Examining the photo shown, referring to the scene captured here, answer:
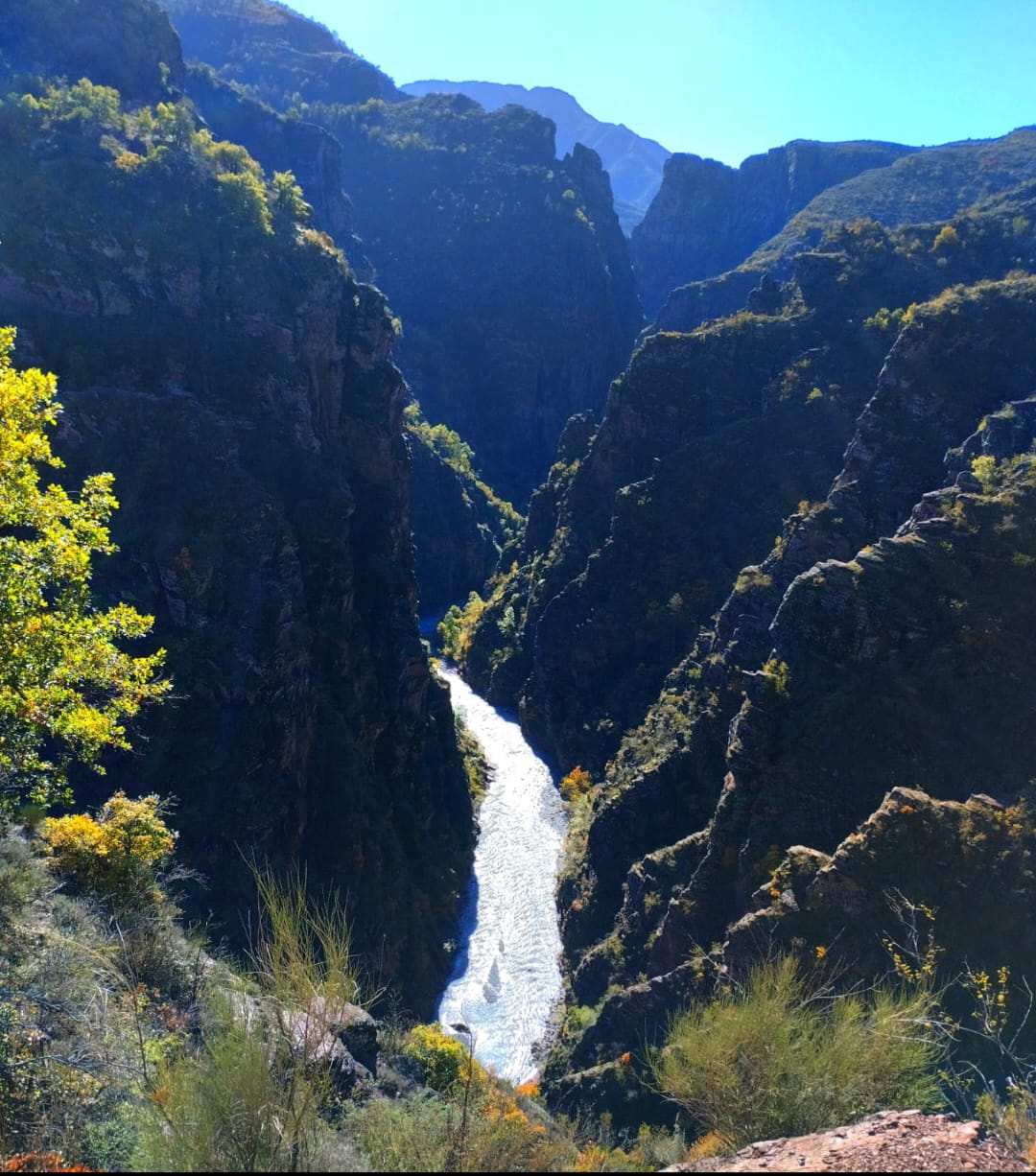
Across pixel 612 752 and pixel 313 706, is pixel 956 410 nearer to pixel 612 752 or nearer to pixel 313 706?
pixel 612 752

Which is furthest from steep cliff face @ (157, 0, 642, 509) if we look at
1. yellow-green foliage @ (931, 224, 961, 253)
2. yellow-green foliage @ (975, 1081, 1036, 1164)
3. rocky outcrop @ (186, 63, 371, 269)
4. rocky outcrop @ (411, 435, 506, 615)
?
yellow-green foliage @ (975, 1081, 1036, 1164)

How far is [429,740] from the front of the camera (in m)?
56.7

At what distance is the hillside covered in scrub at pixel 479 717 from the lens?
36.5 ft

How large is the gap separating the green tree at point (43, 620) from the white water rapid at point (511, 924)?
24.6m

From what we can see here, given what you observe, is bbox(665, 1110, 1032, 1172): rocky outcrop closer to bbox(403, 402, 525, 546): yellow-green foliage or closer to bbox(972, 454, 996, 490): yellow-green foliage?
bbox(972, 454, 996, 490): yellow-green foliage

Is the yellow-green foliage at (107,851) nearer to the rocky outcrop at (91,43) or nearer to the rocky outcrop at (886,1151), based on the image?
the rocky outcrop at (886,1151)

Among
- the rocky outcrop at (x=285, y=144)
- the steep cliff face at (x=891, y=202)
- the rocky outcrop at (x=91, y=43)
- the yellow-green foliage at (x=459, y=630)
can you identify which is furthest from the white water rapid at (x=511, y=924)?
the rocky outcrop at (x=285, y=144)

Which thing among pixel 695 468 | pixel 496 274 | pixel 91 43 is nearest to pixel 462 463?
pixel 496 274

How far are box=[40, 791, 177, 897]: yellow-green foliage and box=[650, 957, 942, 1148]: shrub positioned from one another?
13.3 metres

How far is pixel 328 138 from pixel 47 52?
276 feet

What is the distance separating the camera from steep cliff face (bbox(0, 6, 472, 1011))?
35.4 metres

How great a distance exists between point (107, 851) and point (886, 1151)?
16876 millimetres

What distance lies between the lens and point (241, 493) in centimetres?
3950

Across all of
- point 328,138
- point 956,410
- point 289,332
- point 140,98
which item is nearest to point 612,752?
point 956,410
